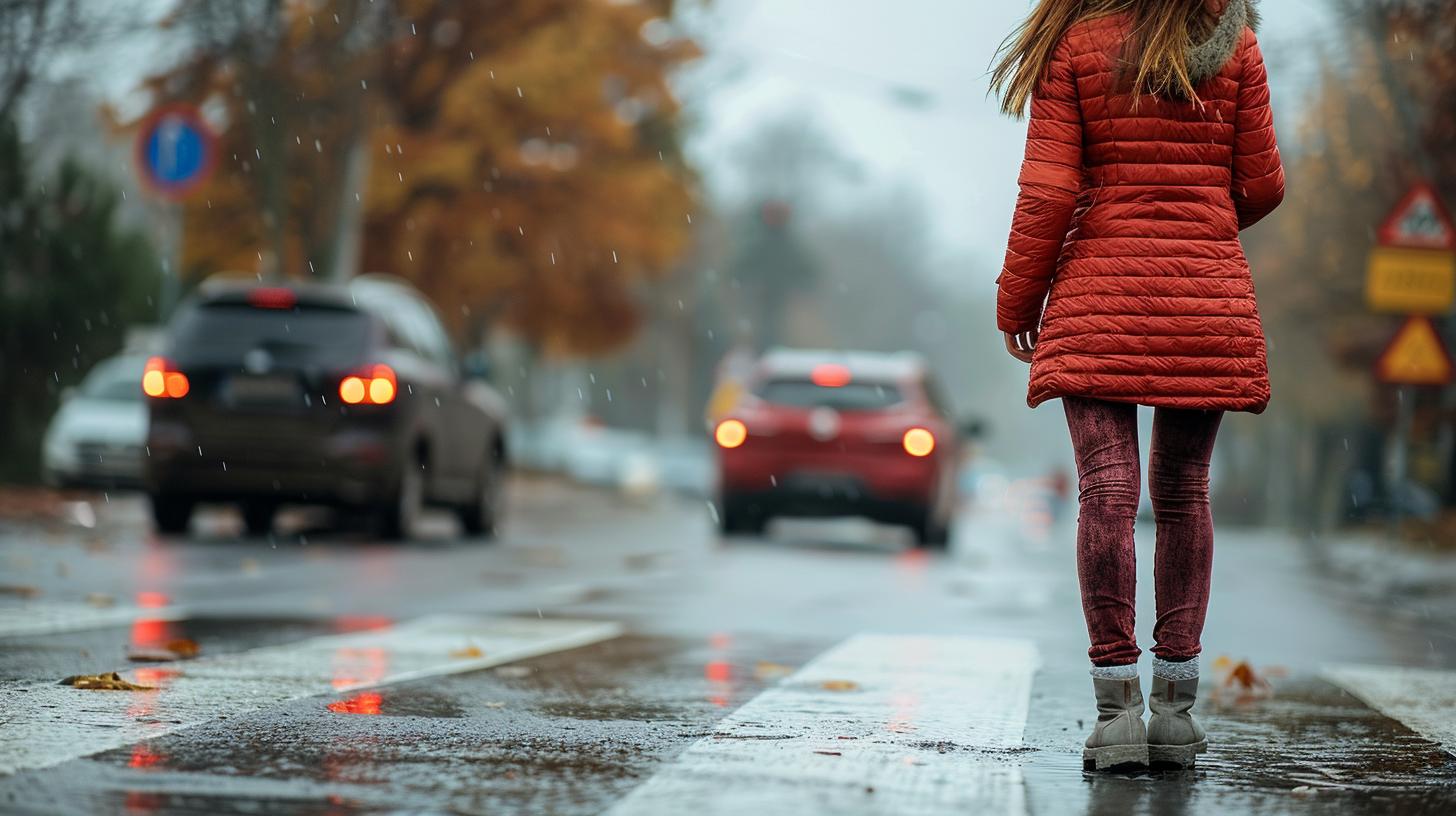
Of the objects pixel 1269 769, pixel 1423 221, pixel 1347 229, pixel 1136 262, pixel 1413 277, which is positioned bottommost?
pixel 1269 769

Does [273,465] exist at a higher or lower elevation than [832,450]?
lower

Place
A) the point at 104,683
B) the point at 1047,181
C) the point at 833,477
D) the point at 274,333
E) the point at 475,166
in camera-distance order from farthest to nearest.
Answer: the point at 475,166
the point at 833,477
the point at 274,333
the point at 104,683
the point at 1047,181

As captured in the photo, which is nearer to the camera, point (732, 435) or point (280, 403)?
point (280, 403)

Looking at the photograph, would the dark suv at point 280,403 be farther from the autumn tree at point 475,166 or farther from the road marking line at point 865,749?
the autumn tree at point 475,166

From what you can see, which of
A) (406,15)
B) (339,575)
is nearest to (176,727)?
(339,575)

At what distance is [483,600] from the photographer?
962cm

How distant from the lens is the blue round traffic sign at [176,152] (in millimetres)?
→ 18078

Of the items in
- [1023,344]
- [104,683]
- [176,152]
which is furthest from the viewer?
[176,152]

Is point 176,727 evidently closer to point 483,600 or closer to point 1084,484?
point 1084,484

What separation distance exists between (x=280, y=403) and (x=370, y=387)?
57 centimetres

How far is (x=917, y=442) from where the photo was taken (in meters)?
16.9

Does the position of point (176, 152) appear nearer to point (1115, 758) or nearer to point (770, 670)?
point (770, 670)

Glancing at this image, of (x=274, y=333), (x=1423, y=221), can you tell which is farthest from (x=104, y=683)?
(x=1423, y=221)

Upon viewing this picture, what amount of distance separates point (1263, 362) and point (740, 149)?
8636 cm
